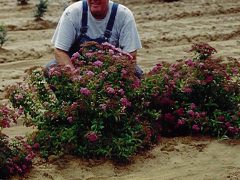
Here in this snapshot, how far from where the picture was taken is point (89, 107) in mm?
4789

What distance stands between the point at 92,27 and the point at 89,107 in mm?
1051

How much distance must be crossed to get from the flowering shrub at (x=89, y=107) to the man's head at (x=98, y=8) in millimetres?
488

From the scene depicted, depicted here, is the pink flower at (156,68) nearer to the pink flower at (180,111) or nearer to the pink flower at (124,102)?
the pink flower at (180,111)

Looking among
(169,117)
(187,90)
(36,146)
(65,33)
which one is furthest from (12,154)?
(187,90)

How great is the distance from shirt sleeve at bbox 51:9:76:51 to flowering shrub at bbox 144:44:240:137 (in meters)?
0.77

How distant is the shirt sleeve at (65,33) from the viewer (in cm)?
550

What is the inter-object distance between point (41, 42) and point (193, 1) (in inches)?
209

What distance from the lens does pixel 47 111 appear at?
4.96 meters

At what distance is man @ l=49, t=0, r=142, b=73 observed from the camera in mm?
5527

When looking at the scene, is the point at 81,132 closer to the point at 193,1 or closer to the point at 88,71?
the point at 88,71

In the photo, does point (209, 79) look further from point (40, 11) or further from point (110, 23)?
point (40, 11)

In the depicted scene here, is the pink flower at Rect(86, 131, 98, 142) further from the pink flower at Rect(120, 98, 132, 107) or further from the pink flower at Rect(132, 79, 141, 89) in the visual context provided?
the pink flower at Rect(132, 79, 141, 89)

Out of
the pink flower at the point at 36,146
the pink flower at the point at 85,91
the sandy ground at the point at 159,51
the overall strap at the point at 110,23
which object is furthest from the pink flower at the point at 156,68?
the pink flower at the point at 36,146

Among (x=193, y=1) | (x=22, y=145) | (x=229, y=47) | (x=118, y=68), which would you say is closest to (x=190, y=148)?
(x=118, y=68)
